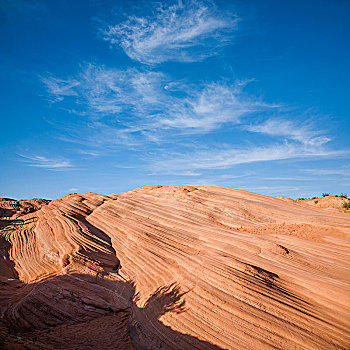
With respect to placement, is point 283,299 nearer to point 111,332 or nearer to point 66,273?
point 111,332

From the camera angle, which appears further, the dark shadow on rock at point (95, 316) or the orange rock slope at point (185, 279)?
the dark shadow on rock at point (95, 316)

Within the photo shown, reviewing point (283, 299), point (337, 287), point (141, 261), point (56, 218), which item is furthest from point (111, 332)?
point (56, 218)

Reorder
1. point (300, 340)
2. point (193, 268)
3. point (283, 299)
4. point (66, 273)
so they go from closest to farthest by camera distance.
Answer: point (300, 340), point (283, 299), point (193, 268), point (66, 273)

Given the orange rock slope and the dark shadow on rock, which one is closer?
the orange rock slope

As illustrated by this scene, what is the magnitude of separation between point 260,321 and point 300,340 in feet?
4.18

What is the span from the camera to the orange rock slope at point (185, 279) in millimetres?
8484

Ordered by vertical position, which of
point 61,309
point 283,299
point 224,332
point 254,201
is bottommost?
point 61,309

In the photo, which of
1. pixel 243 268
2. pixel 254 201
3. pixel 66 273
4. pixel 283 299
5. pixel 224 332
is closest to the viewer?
pixel 224 332

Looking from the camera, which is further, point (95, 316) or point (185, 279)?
point (95, 316)

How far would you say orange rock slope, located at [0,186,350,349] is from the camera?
8484 mm

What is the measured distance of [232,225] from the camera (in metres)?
16.5

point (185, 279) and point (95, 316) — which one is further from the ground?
point (185, 279)

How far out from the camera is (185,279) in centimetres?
1109

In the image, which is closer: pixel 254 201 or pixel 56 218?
pixel 254 201
